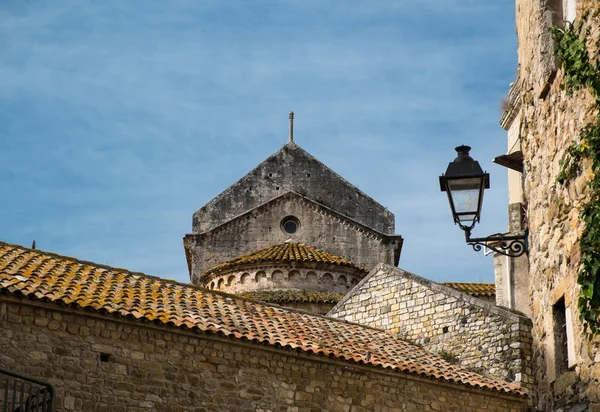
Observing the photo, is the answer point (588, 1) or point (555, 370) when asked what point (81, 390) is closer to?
point (555, 370)

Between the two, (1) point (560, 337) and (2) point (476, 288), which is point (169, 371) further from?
(2) point (476, 288)

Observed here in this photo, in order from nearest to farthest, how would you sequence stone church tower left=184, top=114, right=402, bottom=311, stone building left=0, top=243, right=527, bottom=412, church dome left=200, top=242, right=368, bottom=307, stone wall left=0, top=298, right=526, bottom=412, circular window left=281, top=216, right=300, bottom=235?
stone wall left=0, top=298, right=526, bottom=412 < stone building left=0, top=243, right=527, bottom=412 < church dome left=200, top=242, right=368, bottom=307 < stone church tower left=184, top=114, right=402, bottom=311 < circular window left=281, top=216, right=300, bottom=235

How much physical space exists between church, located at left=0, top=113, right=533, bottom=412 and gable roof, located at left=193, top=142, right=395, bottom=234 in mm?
4965

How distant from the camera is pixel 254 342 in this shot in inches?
616

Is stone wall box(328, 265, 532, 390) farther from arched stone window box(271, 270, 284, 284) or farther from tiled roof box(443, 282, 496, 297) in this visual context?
tiled roof box(443, 282, 496, 297)

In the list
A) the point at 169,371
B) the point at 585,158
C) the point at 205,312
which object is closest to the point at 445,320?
A: the point at 205,312

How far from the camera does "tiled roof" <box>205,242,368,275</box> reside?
2720 centimetres

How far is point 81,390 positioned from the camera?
1395cm

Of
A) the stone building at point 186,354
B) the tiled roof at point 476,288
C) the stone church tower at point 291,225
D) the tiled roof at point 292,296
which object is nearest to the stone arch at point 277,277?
the tiled roof at point 292,296

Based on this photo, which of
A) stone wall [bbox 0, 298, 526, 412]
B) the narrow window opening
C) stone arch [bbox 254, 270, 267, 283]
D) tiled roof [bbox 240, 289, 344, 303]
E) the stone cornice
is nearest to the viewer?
the narrow window opening

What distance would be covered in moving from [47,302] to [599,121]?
28.7ft

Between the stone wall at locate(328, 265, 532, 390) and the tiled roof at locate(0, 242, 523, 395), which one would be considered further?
the stone wall at locate(328, 265, 532, 390)

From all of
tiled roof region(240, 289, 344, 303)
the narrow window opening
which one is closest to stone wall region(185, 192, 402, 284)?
tiled roof region(240, 289, 344, 303)

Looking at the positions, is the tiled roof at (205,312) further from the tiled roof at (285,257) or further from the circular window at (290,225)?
the circular window at (290,225)
